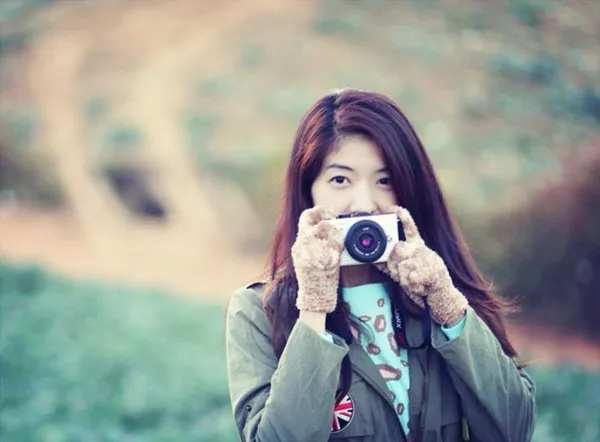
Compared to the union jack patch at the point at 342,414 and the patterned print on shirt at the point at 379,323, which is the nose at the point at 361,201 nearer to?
the patterned print on shirt at the point at 379,323

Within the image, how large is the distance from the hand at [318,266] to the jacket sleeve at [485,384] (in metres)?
0.24

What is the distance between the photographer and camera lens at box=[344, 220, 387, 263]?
165 centimetres

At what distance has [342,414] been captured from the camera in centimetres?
163

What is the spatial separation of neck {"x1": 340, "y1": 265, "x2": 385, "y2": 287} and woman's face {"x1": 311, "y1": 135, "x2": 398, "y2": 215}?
133 mm

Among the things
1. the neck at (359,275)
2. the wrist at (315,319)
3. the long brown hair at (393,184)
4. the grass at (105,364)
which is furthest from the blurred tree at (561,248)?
the wrist at (315,319)

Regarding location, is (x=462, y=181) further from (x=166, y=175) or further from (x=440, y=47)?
(x=166, y=175)

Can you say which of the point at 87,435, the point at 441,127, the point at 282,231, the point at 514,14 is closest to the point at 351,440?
the point at 282,231

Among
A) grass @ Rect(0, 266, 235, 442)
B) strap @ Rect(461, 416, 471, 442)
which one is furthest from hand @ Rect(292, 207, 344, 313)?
grass @ Rect(0, 266, 235, 442)

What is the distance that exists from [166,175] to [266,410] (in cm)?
218

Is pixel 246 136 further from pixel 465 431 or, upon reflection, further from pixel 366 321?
pixel 465 431

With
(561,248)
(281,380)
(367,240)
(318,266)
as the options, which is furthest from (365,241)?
(561,248)

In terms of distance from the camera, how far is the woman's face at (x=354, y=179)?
1.74 metres

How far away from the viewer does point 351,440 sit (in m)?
1.63

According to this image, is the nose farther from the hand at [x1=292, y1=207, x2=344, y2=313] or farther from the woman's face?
the hand at [x1=292, y1=207, x2=344, y2=313]
